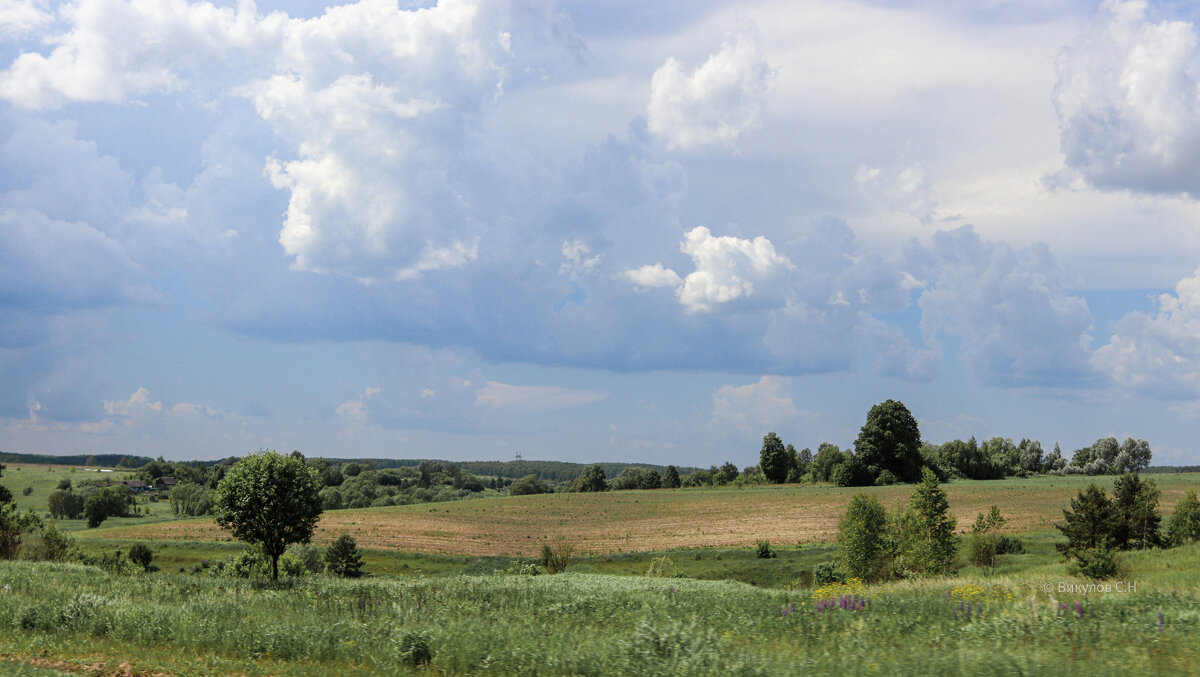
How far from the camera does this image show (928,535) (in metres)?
46.2

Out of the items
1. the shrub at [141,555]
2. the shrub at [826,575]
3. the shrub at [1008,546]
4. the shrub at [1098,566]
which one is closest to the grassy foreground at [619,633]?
the shrub at [1098,566]

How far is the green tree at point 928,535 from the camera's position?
45469 mm

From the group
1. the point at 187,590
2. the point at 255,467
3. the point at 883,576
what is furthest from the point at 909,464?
the point at 187,590

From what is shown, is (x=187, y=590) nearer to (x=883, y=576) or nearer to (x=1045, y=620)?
(x=1045, y=620)

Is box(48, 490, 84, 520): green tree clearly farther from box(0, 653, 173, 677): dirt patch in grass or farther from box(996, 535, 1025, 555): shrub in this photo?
box(0, 653, 173, 677): dirt patch in grass

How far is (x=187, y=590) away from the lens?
2180 centimetres

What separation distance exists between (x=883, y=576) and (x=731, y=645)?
3849 cm

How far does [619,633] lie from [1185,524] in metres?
Answer: 58.1

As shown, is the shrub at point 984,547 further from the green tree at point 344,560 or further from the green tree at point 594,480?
the green tree at point 594,480

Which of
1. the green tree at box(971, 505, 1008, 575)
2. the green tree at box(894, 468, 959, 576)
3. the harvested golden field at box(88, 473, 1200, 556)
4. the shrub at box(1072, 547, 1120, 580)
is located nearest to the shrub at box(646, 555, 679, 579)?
the green tree at box(894, 468, 959, 576)

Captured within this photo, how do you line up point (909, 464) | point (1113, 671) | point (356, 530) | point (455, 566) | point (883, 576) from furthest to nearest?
point (909, 464) → point (356, 530) → point (455, 566) → point (883, 576) → point (1113, 671)

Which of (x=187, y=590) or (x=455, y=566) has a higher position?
(x=187, y=590)

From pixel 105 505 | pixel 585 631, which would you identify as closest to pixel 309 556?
pixel 585 631

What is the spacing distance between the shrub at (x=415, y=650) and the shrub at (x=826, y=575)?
3965 centimetres
